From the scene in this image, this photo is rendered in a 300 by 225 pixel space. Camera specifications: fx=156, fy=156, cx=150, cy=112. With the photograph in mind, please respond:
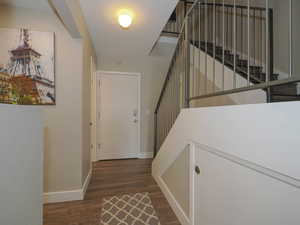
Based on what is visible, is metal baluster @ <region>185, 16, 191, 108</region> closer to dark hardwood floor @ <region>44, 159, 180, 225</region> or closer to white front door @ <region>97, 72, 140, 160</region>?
dark hardwood floor @ <region>44, 159, 180, 225</region>

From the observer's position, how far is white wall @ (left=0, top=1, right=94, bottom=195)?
199 centimetres

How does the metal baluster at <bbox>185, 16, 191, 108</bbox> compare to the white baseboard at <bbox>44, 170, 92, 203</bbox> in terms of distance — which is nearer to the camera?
the metal baluster at <bbox>185, 16, 191, 108</bbox>

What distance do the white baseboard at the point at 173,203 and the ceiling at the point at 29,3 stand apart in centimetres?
276

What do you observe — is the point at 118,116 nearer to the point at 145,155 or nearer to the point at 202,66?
the point at 145,155

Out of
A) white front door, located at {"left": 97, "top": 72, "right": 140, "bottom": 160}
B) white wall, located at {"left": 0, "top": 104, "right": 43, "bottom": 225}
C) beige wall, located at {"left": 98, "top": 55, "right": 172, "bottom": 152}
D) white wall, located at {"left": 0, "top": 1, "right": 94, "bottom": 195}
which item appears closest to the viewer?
white wall, located at {"left": 0, "top": 104, "right": 43, "bottom": 225}

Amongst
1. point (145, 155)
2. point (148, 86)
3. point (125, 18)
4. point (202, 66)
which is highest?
point (125, 18)

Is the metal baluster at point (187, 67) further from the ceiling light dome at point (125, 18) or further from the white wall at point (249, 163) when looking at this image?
the ceiling light dome at point (125, 18)

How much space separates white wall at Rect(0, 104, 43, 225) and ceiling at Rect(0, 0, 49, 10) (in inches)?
59.6

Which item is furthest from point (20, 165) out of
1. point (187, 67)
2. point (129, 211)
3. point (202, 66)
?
point (202, 66)

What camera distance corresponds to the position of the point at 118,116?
3766 mm

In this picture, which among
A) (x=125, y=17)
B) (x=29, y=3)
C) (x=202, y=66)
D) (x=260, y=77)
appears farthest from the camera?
(x=202, y=66)

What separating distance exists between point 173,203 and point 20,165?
5.40ft

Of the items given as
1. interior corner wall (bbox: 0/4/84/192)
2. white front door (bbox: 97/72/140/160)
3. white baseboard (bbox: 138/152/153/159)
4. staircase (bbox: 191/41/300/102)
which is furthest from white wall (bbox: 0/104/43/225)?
white baseboard (bbox: 138/152/153/159)

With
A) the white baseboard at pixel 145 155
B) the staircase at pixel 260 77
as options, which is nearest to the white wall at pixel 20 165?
the staircase at pixel 260 77
